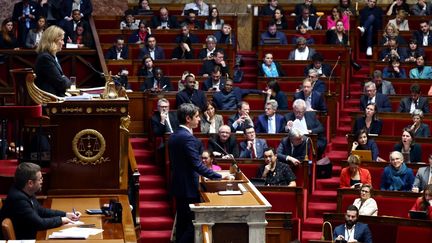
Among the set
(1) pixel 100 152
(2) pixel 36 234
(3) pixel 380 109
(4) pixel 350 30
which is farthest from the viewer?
(4) pixel 350 30

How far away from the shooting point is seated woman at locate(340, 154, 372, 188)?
32.1 ft

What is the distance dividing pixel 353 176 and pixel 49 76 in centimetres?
343

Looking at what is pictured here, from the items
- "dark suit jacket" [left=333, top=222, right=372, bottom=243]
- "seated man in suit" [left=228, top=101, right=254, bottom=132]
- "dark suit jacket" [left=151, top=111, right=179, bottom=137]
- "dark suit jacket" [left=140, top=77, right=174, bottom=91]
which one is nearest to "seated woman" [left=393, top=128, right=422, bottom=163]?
"seated man in suit" [left=228, top=101, right=254, bottom=132]

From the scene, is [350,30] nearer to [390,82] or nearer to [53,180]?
[390,82]

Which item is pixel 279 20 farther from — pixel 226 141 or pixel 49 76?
pixel 49 76

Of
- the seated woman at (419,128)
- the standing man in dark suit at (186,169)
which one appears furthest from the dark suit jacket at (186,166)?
the seated woman at (419,128)

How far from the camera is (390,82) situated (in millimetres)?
11922

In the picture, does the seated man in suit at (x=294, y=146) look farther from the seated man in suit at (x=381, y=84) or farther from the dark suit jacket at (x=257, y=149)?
the seated man in suit at (x=381, y=84)

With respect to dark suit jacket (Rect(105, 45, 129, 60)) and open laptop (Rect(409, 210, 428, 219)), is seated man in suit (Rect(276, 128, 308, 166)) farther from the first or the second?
dark suit jacket (Rect(105, 45, 129, 60))

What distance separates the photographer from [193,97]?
11.0 meters

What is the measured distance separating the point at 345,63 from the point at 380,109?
137 cm

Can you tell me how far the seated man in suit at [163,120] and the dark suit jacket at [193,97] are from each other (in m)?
0.32

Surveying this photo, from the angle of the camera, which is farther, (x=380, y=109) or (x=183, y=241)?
(x=380, y=109)

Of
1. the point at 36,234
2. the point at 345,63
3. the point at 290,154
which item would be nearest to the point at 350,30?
the point at 345,63
